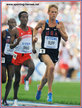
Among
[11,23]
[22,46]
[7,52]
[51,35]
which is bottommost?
[7,52]

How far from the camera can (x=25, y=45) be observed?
7.78 meters

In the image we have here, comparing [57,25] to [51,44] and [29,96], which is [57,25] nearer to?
[51,44]

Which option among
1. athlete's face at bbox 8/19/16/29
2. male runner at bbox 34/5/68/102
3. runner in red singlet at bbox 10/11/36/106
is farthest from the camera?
athlete's face at bbox 8/19/16/29

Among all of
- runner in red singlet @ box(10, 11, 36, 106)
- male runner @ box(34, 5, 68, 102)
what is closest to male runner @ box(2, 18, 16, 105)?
runner in red singlet @ box(10, 11, 36, 106)

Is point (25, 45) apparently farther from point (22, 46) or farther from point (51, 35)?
point (51, 35)

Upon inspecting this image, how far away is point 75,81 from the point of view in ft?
56.1

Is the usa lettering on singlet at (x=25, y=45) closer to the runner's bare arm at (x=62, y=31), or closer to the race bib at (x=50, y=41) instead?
the race bib at (x=50, y=41)

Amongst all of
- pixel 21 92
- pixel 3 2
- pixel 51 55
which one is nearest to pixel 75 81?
pixel 21 92

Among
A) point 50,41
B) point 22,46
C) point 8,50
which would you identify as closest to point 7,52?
point 8,50

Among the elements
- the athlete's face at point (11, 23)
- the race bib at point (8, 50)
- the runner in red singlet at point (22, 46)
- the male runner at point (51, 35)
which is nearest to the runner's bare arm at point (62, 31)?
the male runner at point (51, 35)

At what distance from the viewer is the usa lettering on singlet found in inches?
305

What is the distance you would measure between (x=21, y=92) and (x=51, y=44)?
3.17 metres

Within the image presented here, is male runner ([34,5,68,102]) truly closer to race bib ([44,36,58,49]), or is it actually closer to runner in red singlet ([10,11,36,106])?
race bib ([44,36,58,49])

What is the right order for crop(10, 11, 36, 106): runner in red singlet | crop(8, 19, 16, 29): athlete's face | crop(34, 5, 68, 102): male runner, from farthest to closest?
1. crop(8, 19, 16, 29): athlete's face
2. crop(10, 11, 36, 106): runner in red singlet
3. crop(34, 5, 68, 102): male runner
